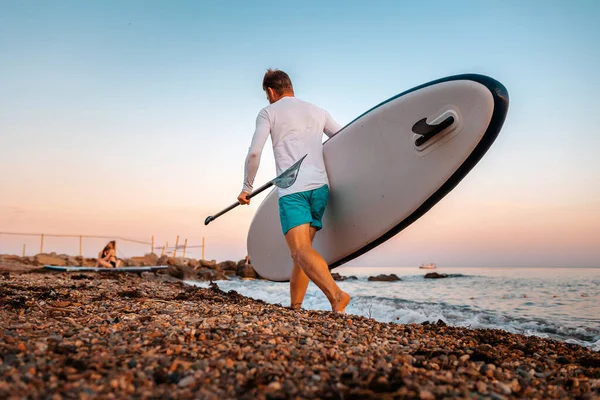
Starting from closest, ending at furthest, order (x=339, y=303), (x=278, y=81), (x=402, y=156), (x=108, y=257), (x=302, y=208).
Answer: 1. (x=339, y=303)
2. (x=302, y=208)
3. (x=278, y=81)
4. (x=402, y=156)
5. (x=108, y=257)

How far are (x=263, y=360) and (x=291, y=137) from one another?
238 cm

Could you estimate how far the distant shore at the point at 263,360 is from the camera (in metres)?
1.66

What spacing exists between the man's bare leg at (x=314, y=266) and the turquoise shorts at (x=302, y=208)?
59mm

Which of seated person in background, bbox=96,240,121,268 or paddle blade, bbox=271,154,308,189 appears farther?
seated person in background, bbox=96,240,121,268

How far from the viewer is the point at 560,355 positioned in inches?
110

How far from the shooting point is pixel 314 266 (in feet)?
12.0

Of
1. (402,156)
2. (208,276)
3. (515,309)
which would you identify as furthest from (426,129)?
(208,276)

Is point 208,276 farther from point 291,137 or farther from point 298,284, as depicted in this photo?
point 291,137

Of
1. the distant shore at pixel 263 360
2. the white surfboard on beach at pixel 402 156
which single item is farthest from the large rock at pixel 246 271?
the distant shore at pixel 263 360

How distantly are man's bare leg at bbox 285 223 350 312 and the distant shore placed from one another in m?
0.48

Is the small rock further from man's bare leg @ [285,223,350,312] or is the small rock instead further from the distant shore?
man's bare leg @ [285,223,350,312]

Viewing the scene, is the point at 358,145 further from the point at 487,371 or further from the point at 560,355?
the point at 487,371

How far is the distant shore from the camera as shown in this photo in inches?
65.5

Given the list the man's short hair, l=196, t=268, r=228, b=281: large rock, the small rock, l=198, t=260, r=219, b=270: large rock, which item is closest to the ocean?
the man's short hair
